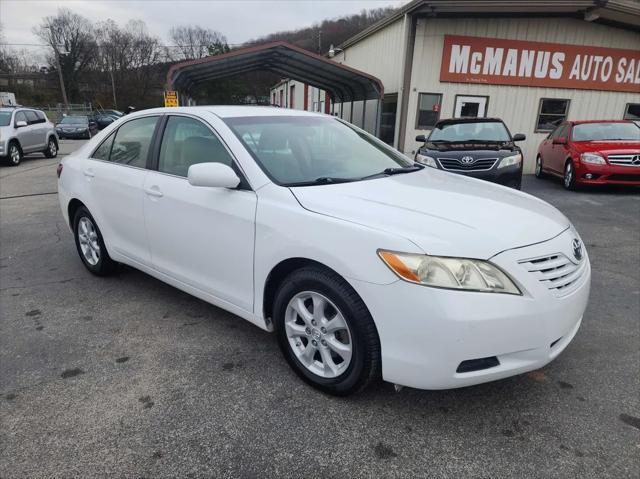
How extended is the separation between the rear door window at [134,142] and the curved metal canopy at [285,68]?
25.5 feet

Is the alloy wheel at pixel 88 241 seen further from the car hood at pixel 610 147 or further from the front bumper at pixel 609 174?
the car hood at pixel 610 147

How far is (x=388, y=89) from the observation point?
1473 centimetres

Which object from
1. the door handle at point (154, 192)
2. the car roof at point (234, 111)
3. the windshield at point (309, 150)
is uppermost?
the car roof at point (234, 111)

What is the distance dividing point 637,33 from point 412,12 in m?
7.25

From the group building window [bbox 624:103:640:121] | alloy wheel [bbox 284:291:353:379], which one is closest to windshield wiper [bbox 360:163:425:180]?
alloy wheel [bbox 284:291:353:379]

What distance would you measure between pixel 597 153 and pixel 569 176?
86 cm

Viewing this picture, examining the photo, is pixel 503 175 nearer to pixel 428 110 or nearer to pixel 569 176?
pixel 569 176

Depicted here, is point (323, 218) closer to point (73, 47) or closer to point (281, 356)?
point (281, 356)

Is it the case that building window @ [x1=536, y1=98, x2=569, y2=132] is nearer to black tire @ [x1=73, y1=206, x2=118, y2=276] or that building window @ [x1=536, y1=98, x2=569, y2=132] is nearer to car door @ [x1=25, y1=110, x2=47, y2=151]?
black tire @ [x1=73, y1=206, x2=118, y2=276]

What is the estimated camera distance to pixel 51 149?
1494 cm

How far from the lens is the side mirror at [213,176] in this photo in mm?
2664

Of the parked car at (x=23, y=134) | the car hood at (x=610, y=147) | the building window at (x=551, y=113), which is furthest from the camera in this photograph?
the building window at (x=551, y=113)

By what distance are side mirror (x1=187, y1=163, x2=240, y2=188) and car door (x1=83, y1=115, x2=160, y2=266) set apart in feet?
3.18

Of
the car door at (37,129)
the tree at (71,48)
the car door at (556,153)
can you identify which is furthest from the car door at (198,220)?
the tree at (71,48)
